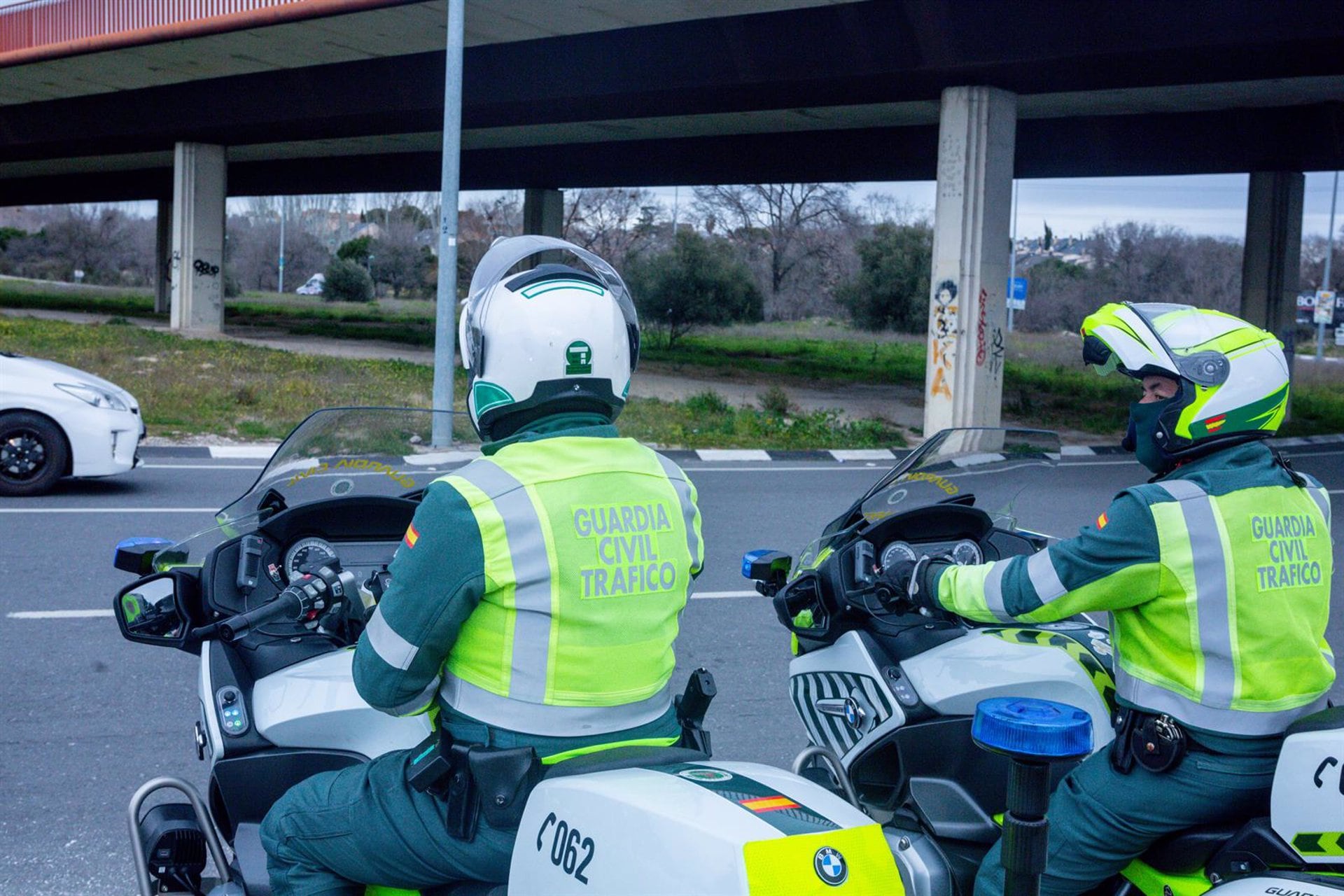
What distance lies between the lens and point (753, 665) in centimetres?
635

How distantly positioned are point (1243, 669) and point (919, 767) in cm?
99

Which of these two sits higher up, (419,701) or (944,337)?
(944,337)

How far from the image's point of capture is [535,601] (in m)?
2.25

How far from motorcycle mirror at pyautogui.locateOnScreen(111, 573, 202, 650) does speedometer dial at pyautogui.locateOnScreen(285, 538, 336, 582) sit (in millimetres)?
260

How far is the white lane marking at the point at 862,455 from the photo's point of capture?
15.6m

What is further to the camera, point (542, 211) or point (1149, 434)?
point (542, 211)

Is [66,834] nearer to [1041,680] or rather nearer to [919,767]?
[919,767]

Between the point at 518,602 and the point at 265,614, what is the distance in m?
0.82

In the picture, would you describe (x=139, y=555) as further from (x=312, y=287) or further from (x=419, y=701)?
(x=312, y=287)

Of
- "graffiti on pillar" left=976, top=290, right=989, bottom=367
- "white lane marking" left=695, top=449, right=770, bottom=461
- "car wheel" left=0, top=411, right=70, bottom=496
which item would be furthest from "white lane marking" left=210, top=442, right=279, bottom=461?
"graffiti on pillar" left=976, top=290, right=989, bottom=367

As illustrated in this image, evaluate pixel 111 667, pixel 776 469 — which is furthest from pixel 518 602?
pixel 776 469

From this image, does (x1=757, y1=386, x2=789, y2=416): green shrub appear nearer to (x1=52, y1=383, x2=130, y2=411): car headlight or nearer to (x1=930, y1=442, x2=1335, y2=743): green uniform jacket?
(x1=52, y1=383, x2=130, y2=411): car headlight

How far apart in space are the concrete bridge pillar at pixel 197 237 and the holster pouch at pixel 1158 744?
30490 mm

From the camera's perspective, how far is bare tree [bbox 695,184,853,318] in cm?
5219
